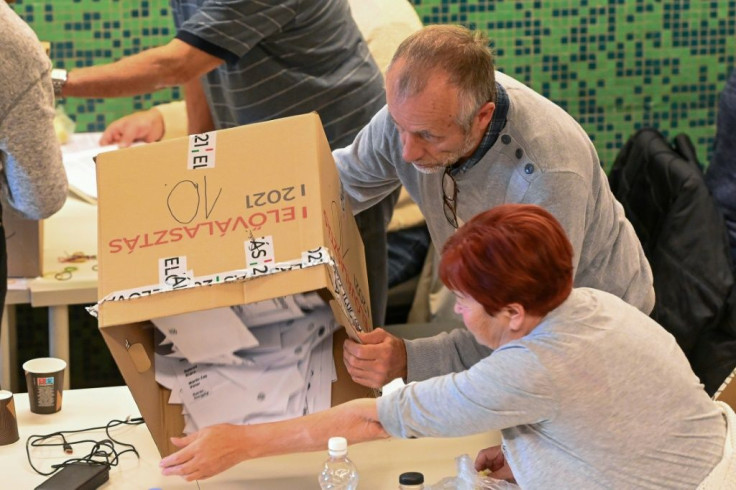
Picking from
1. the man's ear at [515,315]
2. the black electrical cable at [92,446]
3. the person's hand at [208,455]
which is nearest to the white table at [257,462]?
the black electrical cable at [92,446]

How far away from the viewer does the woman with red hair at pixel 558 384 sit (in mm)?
1538

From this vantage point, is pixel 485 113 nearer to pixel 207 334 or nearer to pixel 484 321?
pixel 484 321

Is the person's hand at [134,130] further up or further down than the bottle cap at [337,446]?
further down

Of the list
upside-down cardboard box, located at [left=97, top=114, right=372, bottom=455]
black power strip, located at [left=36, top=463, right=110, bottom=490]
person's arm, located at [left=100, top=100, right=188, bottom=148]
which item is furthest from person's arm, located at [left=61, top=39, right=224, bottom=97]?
black power strip, located at [left=36, top=463, right=110, bottom=490]

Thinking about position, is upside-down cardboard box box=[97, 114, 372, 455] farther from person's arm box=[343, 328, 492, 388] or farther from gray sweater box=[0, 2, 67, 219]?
gray sweater box=[0, 2, 67, 219]

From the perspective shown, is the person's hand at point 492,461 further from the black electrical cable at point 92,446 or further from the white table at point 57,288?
the white table at point 57,288

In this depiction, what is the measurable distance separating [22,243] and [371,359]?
134cm

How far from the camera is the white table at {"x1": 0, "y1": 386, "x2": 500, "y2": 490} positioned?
188 cm

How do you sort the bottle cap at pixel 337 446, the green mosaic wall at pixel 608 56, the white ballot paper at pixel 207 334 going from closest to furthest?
the bottle cap at pixel 337 446
the white ballot paper at pixel 207 334
the green mosaic wall at pixel 608 56

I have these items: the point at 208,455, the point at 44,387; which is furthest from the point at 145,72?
the point at 208,455

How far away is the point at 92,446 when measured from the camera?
79.0 inches

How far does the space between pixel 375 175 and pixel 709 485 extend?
35.7 inches

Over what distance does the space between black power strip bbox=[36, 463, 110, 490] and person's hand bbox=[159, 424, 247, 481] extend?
141mm

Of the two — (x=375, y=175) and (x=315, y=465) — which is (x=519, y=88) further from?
(x=315, y=465)
